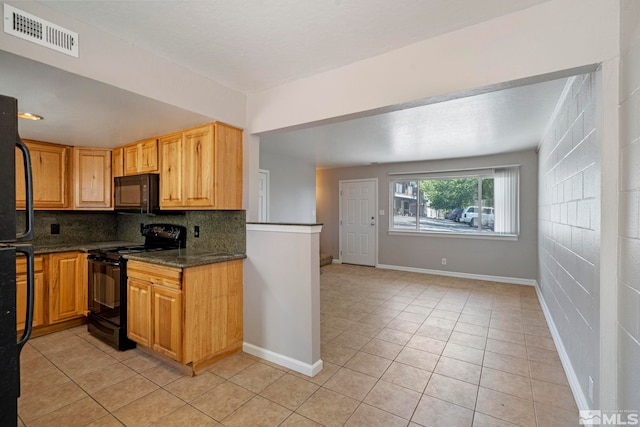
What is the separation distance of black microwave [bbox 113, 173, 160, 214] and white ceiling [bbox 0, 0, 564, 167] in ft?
1.44

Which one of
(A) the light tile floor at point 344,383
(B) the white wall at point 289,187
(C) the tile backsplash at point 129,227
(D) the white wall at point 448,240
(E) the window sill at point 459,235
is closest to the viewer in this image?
(A) the light tile floor at point 344,383

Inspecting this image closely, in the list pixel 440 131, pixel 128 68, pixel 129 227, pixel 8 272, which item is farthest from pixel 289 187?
pixel 8 272

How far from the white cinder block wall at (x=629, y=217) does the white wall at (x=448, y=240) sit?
4.16m

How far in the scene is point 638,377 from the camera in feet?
3.79

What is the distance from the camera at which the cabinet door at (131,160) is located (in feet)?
10.4

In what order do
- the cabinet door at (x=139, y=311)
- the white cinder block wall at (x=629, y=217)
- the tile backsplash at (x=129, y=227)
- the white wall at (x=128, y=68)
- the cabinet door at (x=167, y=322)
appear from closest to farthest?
the white cinder block wall at (x=629, y=217) < the white wall at (x=128, y=68) < the cabinet door at (x=167, y=322) < the cabinet door at (x=139, y=311) < the tile backsplash at (x=129, y=227)

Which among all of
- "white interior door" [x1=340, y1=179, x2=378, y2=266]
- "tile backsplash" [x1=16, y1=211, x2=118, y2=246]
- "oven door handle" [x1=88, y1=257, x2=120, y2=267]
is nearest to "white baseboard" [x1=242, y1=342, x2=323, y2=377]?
"oven door handle" [x1=88, y1=257, x2=120, y2=267]

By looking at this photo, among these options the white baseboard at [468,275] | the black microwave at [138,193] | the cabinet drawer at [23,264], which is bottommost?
the white baseboard at [468,275]

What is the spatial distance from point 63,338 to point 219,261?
2.06 meters

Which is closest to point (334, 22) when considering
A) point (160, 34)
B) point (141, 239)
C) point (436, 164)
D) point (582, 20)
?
point (160, 34)

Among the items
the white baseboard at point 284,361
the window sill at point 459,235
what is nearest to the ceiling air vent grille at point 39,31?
the white baseboard at point 284,361

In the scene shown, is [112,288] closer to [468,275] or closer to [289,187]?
[289,187]

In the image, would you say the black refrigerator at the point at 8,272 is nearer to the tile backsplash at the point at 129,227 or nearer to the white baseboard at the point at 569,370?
the tile backsplash at the point at 129,227

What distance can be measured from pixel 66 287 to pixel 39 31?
9.06ft
